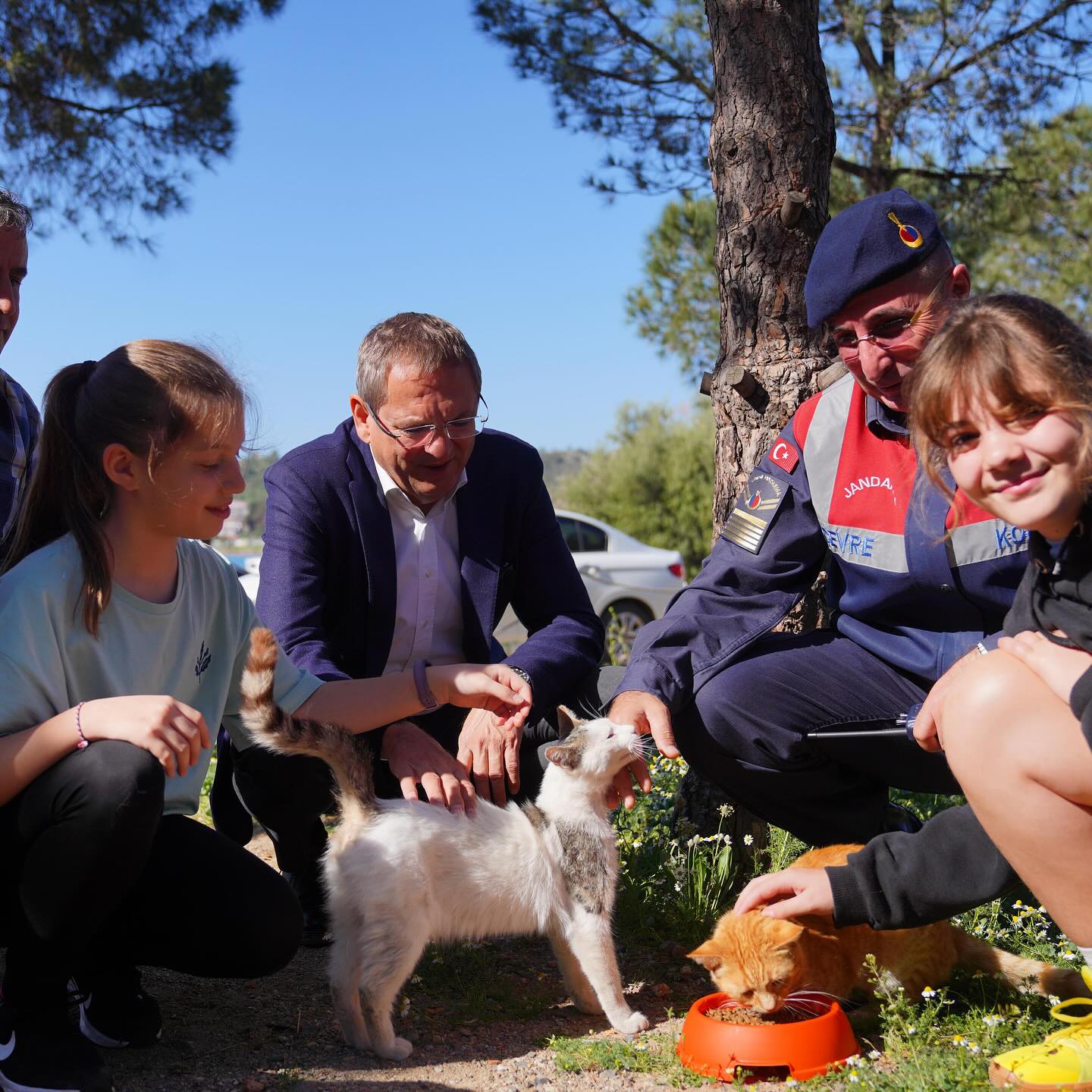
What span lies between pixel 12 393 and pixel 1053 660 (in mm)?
3068

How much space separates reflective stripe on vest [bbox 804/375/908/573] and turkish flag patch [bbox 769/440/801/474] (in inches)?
1.4

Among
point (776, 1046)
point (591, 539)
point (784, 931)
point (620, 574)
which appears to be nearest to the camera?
point (776, 1046)

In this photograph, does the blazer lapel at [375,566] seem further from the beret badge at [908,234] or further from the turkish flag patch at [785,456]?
the beret badge at [908,234]

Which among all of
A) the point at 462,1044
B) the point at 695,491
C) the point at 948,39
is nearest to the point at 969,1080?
the point at 462,1044

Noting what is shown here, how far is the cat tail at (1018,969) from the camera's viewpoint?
9.22ft

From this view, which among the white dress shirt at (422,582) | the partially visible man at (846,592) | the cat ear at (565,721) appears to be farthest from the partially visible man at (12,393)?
the partially visible man at (846,592)

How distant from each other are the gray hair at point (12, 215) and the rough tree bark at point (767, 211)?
2.40 metres

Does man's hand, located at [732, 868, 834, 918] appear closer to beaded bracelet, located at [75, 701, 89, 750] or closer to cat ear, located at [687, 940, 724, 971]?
cat ear, located at [687, 940, 724, 971]

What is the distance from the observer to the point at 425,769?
10.2 ft

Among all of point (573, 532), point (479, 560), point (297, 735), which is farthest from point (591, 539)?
point (297, 735)

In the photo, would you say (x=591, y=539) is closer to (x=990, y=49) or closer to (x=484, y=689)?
(x=990, y=49)

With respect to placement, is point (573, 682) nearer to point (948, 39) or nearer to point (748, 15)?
point (748, 15)

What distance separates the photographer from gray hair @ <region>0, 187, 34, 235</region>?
337 cm

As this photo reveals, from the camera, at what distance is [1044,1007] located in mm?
2824
